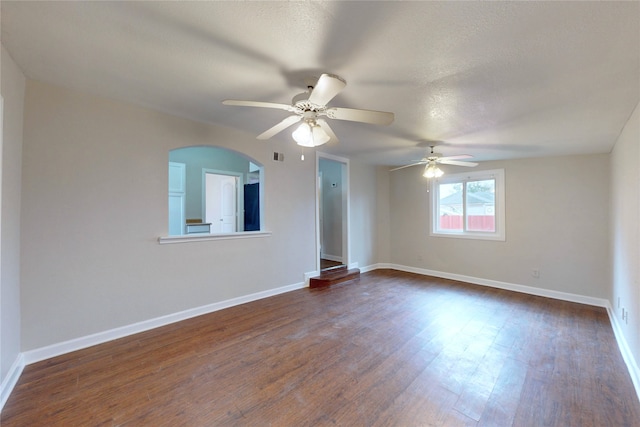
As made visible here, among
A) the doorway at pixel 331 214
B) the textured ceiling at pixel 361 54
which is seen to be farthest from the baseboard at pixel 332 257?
the textured ceiling at pixel 361 54

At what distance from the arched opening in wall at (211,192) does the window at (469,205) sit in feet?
12.2

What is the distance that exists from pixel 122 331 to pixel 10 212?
4.75 feet

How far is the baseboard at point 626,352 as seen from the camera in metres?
2.00

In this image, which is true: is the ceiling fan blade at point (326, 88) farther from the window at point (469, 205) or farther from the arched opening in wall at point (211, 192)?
the window at point (469, 205)

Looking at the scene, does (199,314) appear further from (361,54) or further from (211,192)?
(211,192)

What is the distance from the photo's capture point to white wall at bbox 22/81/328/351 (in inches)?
89.9

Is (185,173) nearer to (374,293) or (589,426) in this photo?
(374,293)

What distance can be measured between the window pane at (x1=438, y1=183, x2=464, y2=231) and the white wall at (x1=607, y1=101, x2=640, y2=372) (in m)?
2.14

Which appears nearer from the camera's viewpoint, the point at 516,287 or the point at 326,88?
the point at 326,88

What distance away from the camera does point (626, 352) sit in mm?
2406

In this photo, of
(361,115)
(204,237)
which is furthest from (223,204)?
(361,115)

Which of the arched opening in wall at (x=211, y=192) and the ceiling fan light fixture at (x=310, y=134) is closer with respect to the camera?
the ceiling fan light fixture at (x=310, y=134)

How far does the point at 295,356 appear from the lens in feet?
7.80

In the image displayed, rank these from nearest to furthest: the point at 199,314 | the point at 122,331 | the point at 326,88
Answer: the point at 326,88 < the point at 122,331 < the point at 199,314
